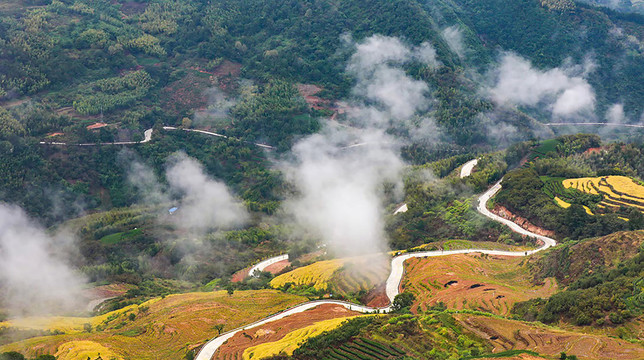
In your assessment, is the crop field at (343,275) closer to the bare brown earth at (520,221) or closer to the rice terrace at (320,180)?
the rice terrace at (320,180)

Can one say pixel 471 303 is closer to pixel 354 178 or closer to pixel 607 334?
pixel 607 334

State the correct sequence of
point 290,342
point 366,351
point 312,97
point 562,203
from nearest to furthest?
point 366,351
point 290,342
point 562,203
point 312,97

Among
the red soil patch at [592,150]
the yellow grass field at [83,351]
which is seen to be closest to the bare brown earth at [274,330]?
the yellow grass field at [83,351]

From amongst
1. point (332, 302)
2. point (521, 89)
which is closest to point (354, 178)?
point (332, 302)

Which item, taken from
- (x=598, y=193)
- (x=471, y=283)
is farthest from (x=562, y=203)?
(x=471, y=283)

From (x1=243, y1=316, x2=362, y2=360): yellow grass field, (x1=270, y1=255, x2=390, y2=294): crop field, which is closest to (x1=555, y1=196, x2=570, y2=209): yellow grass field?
(x1=270, y1=255, x2=390, y2=294): crop field

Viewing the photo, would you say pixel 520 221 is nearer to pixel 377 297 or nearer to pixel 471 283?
pixel 471 283
